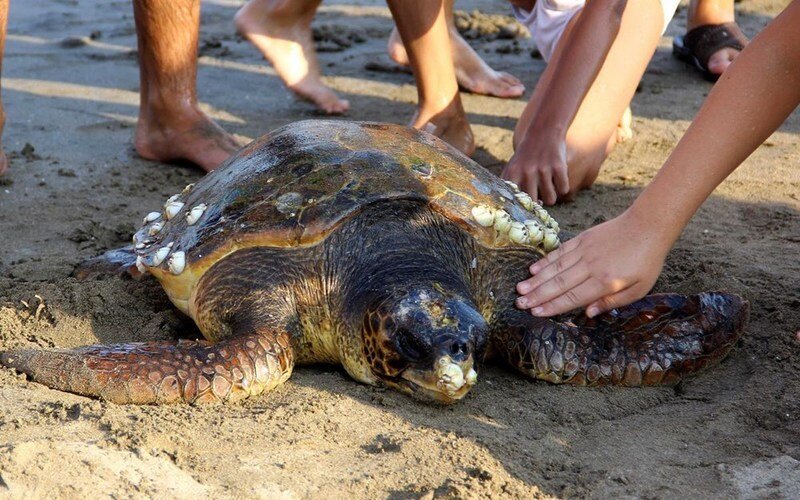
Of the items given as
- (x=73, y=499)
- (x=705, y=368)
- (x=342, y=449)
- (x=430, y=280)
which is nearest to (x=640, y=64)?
(x=705, y=368)

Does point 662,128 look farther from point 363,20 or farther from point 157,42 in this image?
point 363,20

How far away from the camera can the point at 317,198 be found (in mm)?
2283

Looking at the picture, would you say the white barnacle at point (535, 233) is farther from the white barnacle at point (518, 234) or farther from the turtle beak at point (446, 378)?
the turtle beak at point (446, 378)

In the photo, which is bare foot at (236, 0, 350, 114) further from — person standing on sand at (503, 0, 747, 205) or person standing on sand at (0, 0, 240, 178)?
person standing on sand at (503, 0, 747, 205)

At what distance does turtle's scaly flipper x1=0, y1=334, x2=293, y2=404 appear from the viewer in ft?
6.45

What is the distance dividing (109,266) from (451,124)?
1.76 metres

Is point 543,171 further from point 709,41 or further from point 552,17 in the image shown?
point 709,41

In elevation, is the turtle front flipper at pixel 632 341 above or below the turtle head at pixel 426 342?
below

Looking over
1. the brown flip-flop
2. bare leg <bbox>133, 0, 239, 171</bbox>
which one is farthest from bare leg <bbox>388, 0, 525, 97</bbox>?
bare leg <bbox>133, 0, 239, 171</bbox>

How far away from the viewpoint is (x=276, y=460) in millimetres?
1733

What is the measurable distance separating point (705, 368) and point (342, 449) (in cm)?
100

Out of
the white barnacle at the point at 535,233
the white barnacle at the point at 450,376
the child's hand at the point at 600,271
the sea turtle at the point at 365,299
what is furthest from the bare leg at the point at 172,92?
the white barnacle at the point at 450,376

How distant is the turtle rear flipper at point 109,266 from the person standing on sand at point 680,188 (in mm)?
1208

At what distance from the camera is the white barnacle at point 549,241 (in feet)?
8.13
